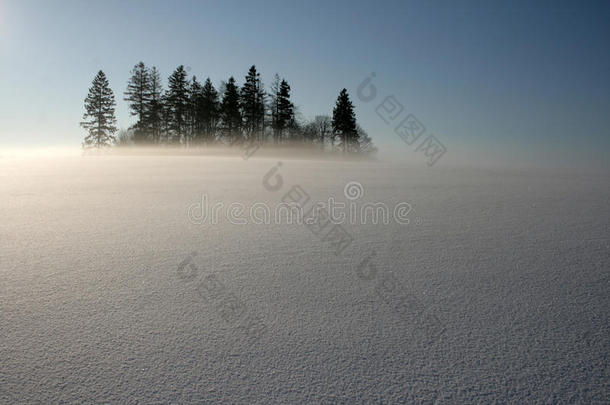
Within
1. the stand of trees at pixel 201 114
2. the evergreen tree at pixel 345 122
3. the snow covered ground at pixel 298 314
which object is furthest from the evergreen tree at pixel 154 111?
the snow covered ground at pixel 298 314

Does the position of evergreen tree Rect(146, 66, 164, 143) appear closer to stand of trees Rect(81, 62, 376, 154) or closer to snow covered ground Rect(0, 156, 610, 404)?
Result: stand of trees Rect(81, 62, 376, 154)

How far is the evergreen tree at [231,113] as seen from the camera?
2581 cm

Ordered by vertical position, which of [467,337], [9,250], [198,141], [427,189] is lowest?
[467,337]

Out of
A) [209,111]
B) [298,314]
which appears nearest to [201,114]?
A: [209,111]

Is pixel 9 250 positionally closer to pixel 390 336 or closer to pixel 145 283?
pixel 145 283

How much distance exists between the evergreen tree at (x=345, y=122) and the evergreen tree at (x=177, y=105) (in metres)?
12.9

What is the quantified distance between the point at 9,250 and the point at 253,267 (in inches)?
59.7

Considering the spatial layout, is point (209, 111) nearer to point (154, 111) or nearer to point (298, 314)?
point (154, 111)

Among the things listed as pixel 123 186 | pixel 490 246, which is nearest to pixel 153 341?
pixel 490 246

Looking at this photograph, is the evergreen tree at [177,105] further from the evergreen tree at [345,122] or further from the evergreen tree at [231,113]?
the evergreen tree at [345,122]

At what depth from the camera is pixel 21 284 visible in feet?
4.72

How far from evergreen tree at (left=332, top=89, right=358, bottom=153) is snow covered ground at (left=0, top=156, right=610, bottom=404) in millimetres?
25661

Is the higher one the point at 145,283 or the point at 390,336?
the point at 145,283

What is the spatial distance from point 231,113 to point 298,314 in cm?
2682
